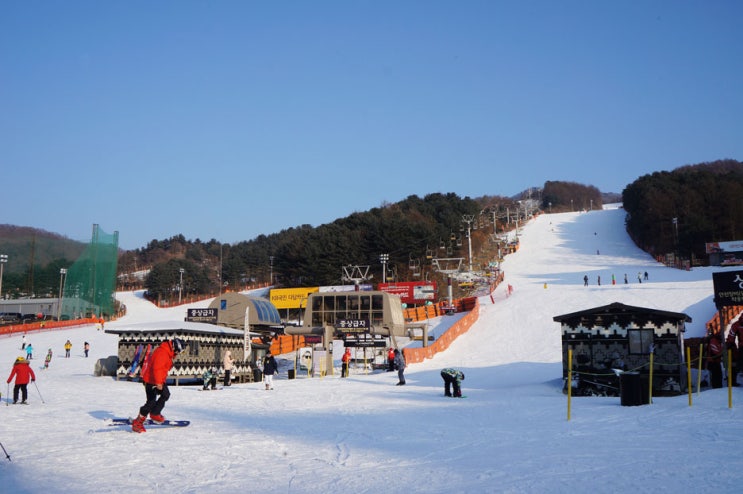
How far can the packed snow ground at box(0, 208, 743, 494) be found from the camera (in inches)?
284

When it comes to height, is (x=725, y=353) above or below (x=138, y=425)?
above

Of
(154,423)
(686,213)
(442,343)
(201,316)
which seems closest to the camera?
(154,423)

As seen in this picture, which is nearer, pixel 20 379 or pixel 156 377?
pixel 156 377

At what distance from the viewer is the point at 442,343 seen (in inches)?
1378

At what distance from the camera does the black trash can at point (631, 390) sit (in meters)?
14.0

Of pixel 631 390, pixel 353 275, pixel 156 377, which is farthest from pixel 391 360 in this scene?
pixel 353 275

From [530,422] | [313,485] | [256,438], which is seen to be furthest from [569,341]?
[313,485]

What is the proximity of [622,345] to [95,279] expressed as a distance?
6057cm

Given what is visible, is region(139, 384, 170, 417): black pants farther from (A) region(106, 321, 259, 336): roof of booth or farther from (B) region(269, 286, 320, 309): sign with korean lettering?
(B) region(269, 286, 320, 309): sign with korean lettering

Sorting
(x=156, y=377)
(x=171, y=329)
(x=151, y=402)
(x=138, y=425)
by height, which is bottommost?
(x=138, y=425)

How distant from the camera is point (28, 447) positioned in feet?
31.3

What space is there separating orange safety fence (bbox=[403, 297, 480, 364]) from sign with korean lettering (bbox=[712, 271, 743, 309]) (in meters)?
14.7

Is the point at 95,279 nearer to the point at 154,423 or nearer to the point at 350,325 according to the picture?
the point at 350,325

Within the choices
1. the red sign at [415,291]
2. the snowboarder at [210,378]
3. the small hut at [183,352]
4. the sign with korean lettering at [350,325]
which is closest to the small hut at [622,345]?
the snowboarder at [210,378]
